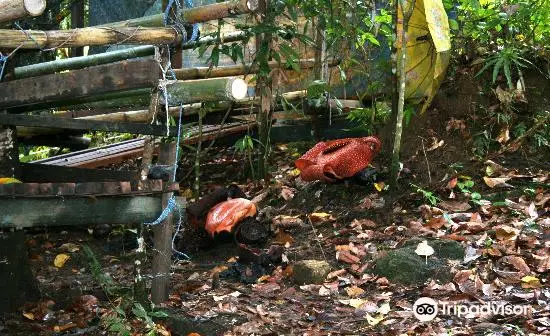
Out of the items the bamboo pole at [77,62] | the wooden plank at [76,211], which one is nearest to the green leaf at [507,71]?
the bamboo pole at [77,62]

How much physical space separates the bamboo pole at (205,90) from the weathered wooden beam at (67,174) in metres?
0.99

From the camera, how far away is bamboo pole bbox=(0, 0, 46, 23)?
303 cm

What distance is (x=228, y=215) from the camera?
554 cm

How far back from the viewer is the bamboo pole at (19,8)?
119 inches

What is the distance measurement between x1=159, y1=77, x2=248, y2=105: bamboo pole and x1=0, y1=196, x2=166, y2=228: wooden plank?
2.13 feet

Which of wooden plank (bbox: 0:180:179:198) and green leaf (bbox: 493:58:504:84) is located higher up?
green leaf (bbox: 493:58:504:84)

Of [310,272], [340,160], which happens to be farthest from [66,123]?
[340,160]

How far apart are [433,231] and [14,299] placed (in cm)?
303

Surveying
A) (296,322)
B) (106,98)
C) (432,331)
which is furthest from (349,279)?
(106,98)

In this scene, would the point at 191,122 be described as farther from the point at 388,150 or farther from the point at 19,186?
the point at 19,186

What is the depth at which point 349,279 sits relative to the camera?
453cm

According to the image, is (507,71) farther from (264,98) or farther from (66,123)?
(66,123)

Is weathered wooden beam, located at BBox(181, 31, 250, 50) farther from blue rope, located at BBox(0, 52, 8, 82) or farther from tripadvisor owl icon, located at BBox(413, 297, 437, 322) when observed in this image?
tripadvisor owl icon, located at BBox(413, 297, 437, 322)

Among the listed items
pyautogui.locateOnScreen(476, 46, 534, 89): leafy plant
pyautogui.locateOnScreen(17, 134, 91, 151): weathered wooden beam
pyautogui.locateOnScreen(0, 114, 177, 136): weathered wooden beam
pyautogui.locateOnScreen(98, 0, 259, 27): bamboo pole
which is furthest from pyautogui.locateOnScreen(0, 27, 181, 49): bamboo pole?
pyautogui.locateOnScreen(17, 134, 91, 151): weathered wooden beam
